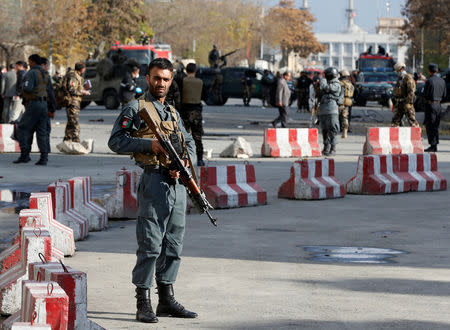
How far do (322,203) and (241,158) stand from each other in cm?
769

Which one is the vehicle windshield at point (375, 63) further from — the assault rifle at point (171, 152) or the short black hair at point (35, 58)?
the assault rifle at point (171, 152)

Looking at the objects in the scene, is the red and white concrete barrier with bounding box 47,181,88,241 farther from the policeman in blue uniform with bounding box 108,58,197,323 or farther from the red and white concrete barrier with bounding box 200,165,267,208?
the policeman in blue uniform with bounding box 108,58,197,323

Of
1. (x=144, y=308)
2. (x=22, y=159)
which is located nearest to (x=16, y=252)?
(x=144, y=308)

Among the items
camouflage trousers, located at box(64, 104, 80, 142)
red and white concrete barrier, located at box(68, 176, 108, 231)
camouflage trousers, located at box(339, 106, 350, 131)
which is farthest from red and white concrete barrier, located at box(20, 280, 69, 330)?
camouflage trousers, located at box(339, 106, 350, 131)

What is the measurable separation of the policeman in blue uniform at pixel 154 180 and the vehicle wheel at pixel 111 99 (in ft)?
126

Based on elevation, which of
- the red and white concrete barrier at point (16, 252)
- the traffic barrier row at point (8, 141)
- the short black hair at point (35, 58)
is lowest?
the traffic barrier row at point (8, 141)

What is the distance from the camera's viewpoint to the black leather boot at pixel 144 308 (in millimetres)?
7168

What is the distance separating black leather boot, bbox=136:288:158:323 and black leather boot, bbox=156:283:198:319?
0.16 meters

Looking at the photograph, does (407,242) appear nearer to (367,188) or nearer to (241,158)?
(367,188)

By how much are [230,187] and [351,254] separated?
416 cm

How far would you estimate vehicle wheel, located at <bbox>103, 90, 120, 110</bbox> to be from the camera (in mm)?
45469

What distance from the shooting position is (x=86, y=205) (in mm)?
11883

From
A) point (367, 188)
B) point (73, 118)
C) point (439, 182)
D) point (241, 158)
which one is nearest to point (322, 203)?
point (367, 188)

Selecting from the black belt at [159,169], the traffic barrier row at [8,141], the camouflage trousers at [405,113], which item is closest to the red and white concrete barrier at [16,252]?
the black belt at [159,169]
